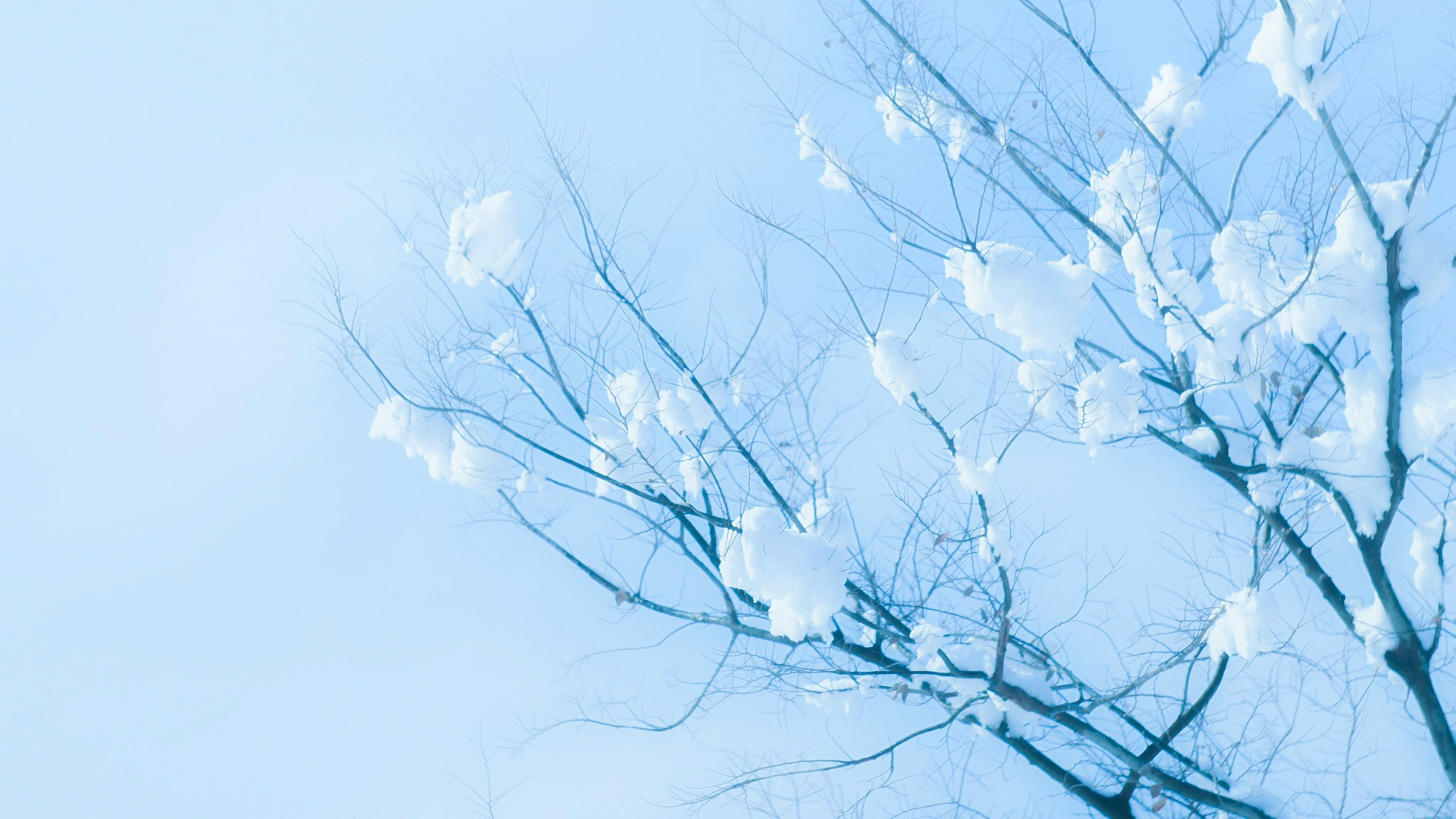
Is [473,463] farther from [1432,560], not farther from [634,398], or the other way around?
[1432,560]

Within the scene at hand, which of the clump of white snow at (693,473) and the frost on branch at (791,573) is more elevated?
the clump of white snow at (693,473)

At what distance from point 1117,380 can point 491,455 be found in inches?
137

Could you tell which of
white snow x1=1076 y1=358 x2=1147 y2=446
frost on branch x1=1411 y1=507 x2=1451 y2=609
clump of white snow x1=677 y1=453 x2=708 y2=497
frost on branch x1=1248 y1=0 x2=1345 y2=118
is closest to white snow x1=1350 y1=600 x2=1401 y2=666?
frost on branch x1=1411 y1=507 x2=1451 y2=609

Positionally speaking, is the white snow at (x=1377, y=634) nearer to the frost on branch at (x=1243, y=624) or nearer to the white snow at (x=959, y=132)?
the frost on branch at (x=1243, y=624)

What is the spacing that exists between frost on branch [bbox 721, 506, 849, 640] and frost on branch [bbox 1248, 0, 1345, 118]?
10.2 feet

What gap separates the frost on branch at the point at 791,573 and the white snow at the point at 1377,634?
332 cm

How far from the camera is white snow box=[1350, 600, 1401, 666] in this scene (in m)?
4.62

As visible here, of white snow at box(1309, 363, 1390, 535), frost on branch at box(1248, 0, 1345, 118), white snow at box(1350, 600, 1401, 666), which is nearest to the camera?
frost on branch at box(1248, 0, 1345, 118)

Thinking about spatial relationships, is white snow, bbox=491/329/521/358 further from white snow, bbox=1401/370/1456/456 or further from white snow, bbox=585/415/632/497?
white snow, bbox=1401/370/1456/456

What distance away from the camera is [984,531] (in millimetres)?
4207

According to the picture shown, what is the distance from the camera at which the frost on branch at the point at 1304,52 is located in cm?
367

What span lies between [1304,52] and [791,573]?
11.2 ft

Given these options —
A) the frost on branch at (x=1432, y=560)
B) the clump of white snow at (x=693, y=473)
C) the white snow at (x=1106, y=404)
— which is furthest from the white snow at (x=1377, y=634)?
the clump of white snow at (x=693, y=473)

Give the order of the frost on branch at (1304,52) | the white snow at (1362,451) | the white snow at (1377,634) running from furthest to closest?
the white snow at (1377,634) < the white snow at (1362,451) < the frost on branch at (1304,52)
